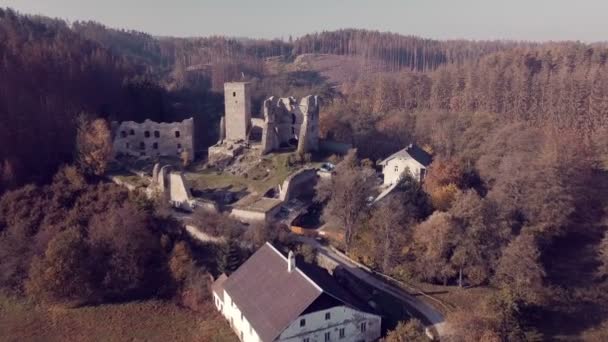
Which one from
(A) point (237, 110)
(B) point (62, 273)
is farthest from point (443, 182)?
(B) point (62, 273)

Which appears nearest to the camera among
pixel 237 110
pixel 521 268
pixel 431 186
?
pixel 521 268

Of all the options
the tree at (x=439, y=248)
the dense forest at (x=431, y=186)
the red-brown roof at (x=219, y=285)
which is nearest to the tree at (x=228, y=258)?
the dense forest at (x=431, y=186)

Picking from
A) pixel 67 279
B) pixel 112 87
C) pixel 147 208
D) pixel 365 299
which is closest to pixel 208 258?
pixel 147 208

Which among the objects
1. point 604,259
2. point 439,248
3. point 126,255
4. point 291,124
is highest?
point 291,124

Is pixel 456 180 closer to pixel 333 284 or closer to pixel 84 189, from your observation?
pixel 333 284

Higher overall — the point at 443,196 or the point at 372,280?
the point at 443,196

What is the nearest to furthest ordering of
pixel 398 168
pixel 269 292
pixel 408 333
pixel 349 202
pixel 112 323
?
pixel 408 333 < pixel 269 292 < pixel 112 323 < pixel 349 202 < pixel 398 168

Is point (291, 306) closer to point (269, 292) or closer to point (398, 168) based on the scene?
point (269, 292)
